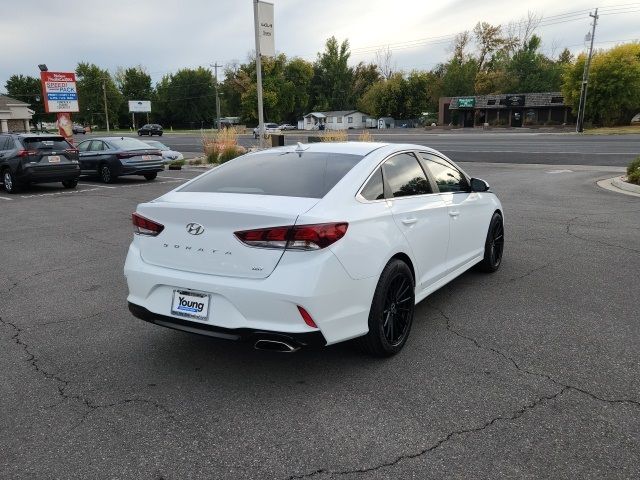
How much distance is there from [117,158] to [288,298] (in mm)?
14806

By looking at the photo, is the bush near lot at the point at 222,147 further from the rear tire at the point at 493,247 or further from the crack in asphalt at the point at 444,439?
the crack in asphalt at the point at 444,439

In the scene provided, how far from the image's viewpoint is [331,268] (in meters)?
3.30

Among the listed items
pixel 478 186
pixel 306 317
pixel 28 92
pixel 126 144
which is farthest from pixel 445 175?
pixel 28 92

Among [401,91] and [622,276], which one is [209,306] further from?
[401,91]

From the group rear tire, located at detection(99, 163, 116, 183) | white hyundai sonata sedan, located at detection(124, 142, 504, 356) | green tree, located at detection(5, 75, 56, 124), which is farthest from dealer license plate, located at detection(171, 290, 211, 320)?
green tree, located at detection(5, 75, 56, 124)

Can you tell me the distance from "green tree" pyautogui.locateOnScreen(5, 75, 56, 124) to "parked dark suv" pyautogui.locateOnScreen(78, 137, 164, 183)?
105768 millimetres

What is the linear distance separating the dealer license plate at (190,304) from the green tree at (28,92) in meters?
121

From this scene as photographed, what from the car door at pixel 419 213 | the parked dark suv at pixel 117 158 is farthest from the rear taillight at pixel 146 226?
the parked dark suv at pixel 117 158

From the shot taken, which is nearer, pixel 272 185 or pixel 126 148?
pixel 272 185

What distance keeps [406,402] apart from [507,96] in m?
79.0

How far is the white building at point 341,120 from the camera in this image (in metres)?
98.1

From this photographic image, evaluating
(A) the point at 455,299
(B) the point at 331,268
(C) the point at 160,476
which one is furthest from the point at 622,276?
(C) the point at 160,476

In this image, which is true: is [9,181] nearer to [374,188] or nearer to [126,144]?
[126,144]

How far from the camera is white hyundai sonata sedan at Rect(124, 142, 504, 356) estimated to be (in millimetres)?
3271
